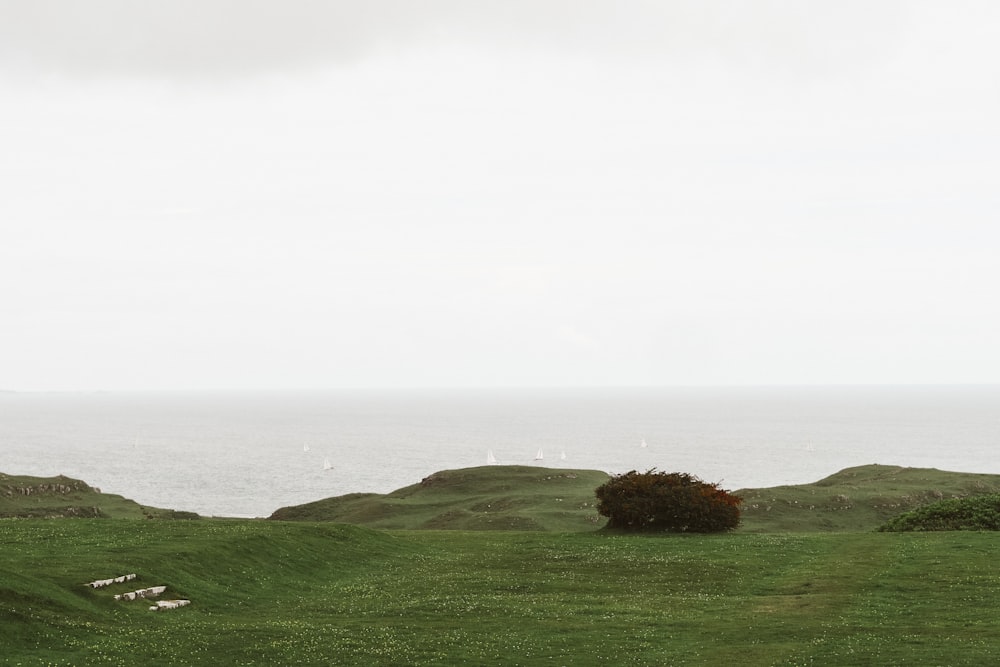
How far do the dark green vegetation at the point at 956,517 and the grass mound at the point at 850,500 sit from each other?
1359 cm

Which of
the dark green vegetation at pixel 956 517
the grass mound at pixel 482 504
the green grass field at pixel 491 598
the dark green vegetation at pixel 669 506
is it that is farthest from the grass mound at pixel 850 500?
the green grass field at pixel 491 598

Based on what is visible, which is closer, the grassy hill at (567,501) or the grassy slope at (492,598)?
the grassy slope at (492,598)

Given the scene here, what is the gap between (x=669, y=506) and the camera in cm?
5388

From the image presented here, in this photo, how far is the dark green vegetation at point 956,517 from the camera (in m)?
51.7

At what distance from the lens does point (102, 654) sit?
993 inches

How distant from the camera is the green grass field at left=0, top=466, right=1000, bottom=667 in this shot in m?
26.2

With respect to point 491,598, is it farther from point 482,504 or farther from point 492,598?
point 482,504

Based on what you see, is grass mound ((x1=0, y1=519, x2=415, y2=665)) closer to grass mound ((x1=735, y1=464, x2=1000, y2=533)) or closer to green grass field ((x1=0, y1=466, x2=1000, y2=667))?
green grass field ((x1=0, y1=466, x2=1000, y2=667))

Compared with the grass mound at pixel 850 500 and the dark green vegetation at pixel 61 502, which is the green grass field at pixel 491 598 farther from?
the dark green vegetation at pixel 61 502

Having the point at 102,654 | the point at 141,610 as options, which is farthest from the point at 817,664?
the point at 141,610

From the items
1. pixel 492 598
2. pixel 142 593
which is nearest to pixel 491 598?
pixel 492 598

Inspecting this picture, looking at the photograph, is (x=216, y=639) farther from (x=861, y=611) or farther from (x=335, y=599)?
(x=861, y=611)

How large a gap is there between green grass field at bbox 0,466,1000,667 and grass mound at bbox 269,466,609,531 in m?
21.9

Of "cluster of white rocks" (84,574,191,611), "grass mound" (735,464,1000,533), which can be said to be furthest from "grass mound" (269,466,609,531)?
"cluster of white rocks" (84,574,191,611)
